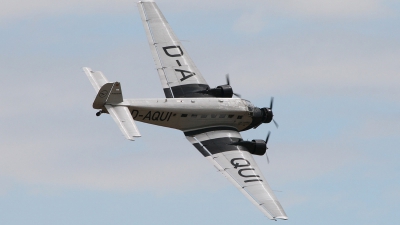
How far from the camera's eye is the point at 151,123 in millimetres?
72875

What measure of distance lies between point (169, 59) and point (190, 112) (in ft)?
25.8

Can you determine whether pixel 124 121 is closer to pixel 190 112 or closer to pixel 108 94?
pixel 108 94

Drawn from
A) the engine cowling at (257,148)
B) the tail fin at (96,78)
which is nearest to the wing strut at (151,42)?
the tail fin at (96,78)

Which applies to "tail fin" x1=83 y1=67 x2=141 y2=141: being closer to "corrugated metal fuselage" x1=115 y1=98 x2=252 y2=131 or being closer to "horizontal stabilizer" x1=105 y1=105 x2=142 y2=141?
"horizontal stabilizer" x1=105 y1=105 x2=142 y2=141

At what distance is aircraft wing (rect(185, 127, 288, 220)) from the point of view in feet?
218

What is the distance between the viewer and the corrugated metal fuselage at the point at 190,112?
2820 inches

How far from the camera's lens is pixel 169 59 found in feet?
261

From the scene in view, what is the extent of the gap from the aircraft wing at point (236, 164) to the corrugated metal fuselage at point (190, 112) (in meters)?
0.68

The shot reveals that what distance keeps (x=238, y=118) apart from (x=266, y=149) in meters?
3.86

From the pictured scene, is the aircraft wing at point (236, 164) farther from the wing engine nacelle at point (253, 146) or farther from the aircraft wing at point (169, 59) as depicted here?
the aircraft wing at point (169, 59)

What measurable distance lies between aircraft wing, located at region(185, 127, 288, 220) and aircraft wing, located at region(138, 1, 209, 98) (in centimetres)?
476

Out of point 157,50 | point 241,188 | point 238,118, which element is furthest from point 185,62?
point 241,188

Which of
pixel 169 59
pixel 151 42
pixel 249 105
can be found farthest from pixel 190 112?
pixel 151 42

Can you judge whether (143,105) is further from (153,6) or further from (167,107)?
(153,6)
